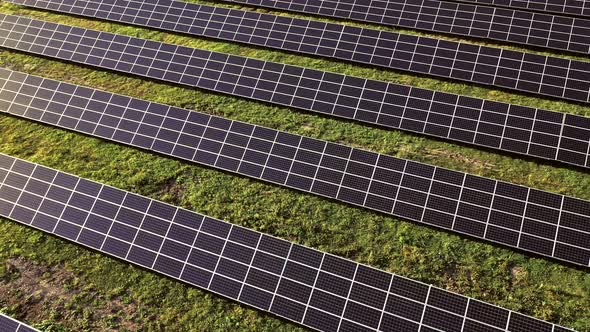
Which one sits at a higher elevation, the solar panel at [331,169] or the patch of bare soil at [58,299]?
the solar panel at [331,169]

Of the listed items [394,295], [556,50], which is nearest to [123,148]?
[394,295]

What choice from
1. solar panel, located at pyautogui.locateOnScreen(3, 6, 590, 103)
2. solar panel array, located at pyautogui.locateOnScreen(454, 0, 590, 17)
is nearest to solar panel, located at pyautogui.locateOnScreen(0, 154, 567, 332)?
solar panel, located at pyautogui.locateOnScreen(3, 6, 590, 103)

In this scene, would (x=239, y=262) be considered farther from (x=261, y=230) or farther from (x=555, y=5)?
(x=555, y=5)

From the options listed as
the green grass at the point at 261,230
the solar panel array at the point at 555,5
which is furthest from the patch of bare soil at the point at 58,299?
the solar panel array at the point at 555,5

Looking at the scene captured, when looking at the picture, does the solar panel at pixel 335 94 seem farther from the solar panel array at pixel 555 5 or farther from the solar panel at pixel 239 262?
the solar panel array at pixel 555 5

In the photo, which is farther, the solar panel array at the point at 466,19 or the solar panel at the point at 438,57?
the solar panel array at the point at 466,19

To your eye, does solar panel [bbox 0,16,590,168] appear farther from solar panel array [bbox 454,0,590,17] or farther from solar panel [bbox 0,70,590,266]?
solar panel array [bbox 454,0,590,17]
